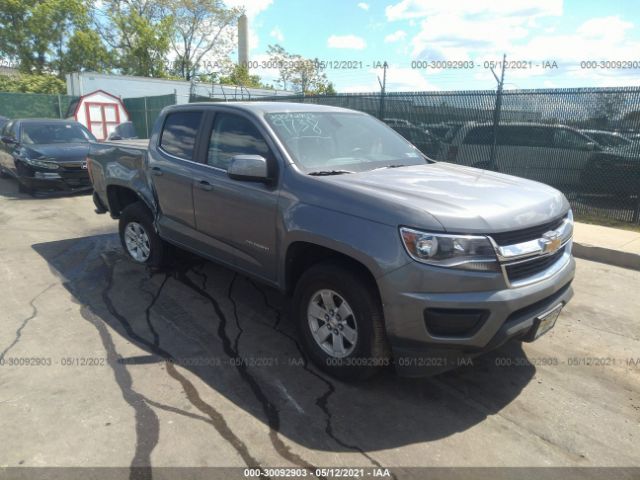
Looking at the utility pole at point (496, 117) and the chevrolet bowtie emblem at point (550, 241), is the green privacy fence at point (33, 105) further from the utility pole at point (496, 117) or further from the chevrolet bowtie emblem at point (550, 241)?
the chevrolet bowtie emblem at point (550, 241)

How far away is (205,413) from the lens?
2973mm

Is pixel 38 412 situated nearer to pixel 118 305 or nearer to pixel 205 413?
pixel 205 413

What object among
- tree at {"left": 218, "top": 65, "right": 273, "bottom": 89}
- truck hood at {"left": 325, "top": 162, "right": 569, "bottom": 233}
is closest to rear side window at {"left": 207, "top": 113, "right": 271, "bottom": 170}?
truck hood at {"left": 325, "top": 162, "right": 569, "bottom": 233}

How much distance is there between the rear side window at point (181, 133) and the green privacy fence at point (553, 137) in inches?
245

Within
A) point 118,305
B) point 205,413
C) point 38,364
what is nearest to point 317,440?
point 205,413

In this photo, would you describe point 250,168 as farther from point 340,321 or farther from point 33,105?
point 33,105

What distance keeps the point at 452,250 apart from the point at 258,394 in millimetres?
1564

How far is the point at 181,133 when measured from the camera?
472cm

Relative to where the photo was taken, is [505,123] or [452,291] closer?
[452,291]

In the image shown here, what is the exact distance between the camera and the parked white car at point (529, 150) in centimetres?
862

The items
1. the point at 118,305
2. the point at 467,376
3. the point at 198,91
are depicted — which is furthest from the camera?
the point at 198,91

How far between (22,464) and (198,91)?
27.3 m

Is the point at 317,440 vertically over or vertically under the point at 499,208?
under

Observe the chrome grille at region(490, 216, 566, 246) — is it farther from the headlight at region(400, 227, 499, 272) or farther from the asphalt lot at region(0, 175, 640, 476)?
the asphalt lot at region(0, 175, 640, 476)
